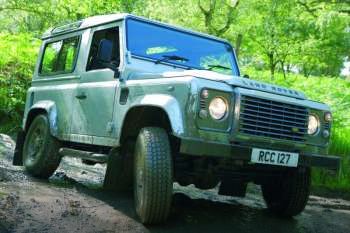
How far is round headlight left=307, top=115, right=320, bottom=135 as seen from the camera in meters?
4.80

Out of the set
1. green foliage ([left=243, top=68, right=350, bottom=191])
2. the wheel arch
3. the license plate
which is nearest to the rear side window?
the wheel arch

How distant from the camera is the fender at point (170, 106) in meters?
4.15

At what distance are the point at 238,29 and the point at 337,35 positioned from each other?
3555 mm

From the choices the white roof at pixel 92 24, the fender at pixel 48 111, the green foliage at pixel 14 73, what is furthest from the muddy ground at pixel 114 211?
the green foliage at pixel 14 73

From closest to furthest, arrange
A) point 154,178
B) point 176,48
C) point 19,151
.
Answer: point 154,178, point 176,48, point 19,151

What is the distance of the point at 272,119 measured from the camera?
4484mm

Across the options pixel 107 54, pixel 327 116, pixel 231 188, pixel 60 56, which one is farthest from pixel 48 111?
pixel 327 116

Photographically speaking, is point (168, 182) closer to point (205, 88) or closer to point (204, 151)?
point (204, 151)

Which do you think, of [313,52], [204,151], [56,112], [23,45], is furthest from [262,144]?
[313,52]

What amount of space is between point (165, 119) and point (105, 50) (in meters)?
1.17

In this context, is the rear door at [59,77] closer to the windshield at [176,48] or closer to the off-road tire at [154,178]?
the windshield at [176,48]

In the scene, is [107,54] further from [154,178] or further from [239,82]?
[154,178]

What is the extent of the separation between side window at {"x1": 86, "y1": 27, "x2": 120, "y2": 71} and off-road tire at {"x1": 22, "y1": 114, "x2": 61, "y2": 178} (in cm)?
110

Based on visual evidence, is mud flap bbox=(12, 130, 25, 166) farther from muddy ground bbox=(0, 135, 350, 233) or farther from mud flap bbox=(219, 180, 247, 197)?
mud flap bbox=(219, 180, 247, 197)
